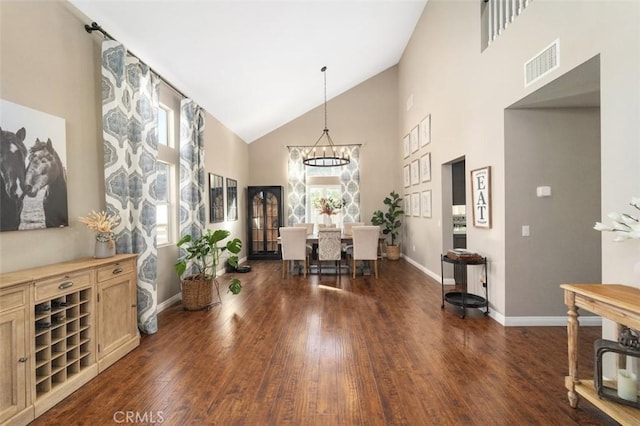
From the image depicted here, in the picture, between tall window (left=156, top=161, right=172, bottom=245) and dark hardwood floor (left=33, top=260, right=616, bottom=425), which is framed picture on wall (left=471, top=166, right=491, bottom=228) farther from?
tall window (left=156, top=161, right=172, bottom=245)

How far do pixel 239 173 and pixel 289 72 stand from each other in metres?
2.98

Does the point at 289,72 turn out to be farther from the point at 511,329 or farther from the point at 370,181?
the point at 511,329

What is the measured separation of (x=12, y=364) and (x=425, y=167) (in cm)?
606

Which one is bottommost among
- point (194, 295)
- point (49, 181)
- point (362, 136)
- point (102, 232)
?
point (194, 295)

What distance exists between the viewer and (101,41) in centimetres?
304

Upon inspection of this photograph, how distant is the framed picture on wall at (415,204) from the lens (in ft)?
21.8

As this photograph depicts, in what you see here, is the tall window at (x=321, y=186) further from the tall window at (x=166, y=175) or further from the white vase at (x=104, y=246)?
the white vase at (x=104, y=246)

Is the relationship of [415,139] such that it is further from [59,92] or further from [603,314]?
[59,92]

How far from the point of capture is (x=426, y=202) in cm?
606

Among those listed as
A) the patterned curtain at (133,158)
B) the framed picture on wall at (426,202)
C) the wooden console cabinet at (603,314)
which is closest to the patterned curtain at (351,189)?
the framed picture on wall at (426,202)

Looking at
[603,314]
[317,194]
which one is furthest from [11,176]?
[317,194]

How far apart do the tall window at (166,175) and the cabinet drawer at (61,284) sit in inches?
75.0

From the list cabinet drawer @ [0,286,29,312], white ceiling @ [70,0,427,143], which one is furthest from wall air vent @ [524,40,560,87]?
cabinet drawer @ [0,286,29,312]

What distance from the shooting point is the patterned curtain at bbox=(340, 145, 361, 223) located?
27.4 ft
